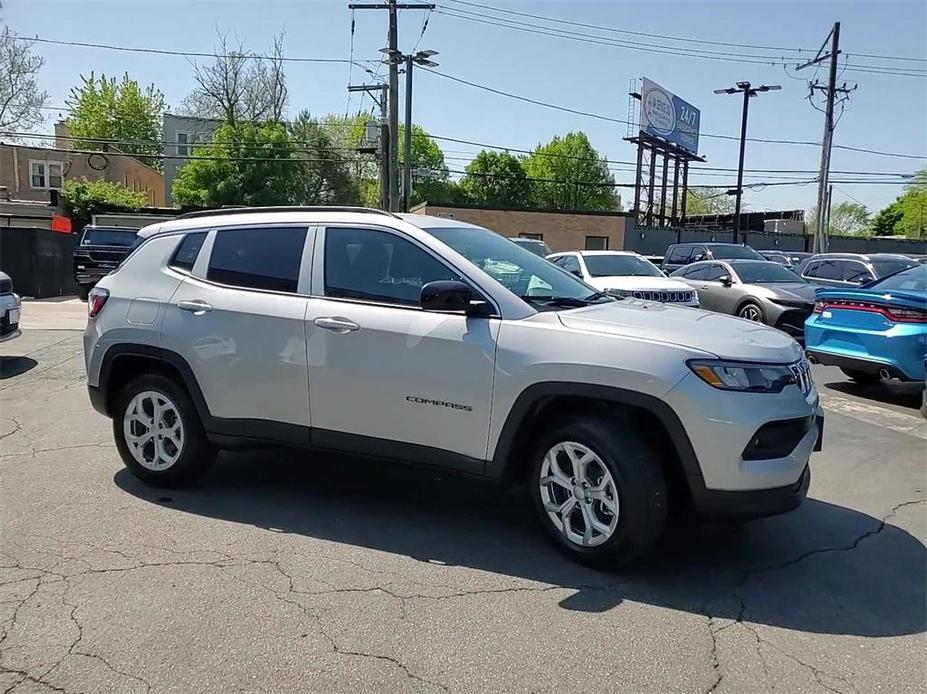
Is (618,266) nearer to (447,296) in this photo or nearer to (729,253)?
(447,296)

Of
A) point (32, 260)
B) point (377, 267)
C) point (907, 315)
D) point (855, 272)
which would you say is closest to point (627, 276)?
point (907, 315)

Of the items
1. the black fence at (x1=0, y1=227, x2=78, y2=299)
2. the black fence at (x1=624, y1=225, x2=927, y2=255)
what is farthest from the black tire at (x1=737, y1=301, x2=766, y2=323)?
the black fence at (x1=624, y1=225, x2=927, y2=255)

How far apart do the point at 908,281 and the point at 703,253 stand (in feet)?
41.8

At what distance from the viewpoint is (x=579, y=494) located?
3760 mm

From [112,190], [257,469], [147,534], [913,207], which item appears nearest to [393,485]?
[257,469]

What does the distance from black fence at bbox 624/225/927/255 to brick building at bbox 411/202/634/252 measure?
862 millimetres

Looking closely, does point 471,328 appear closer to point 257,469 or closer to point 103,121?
point 257,469

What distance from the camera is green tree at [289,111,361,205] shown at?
45.9m

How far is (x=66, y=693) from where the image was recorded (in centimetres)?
273

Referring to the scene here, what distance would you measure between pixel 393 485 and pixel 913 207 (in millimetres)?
86101

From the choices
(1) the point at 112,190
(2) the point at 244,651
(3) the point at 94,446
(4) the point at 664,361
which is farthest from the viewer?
(1) the point at 112,190

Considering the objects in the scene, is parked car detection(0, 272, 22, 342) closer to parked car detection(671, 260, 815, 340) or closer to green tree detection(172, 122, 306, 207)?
parked car detection(671, 260, 815, 340)

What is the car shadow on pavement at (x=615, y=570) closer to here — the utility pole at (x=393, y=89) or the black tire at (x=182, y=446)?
the black tire at (x=182, y=446)

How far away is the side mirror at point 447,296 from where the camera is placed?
384 centimetres
